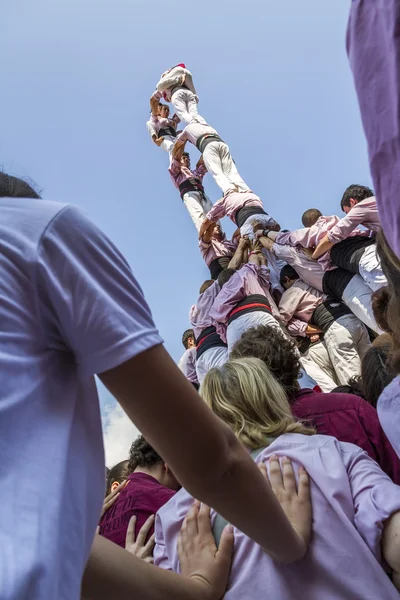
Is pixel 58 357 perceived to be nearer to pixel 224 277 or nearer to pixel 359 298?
pixel 359 298

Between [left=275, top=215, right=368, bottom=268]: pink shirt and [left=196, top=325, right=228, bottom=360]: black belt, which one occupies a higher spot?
[left=275, top=215, right=368, bottom=268]: pink shirt

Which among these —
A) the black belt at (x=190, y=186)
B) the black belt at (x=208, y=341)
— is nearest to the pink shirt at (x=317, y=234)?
the black belt at (x=208, y=341)

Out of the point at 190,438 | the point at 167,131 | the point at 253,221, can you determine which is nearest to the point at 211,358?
the point at 253,221

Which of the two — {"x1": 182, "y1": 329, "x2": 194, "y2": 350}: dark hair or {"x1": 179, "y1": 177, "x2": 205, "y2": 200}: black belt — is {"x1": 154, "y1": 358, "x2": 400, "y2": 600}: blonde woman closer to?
{"x1": 182, "y1": 329, "x2": 194, "y2": 350}: dark hair

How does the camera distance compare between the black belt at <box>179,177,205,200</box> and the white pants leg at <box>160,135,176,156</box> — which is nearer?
the black belt at <box>179,177,205,200</box>

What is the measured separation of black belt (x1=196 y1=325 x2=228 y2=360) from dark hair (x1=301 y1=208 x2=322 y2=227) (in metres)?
1.35

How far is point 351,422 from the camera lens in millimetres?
1744

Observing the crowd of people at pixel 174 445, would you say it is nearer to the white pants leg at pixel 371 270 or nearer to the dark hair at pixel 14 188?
the dark hair at pixel 14 188

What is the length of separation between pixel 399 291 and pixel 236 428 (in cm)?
65

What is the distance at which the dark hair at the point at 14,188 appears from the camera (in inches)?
35.7

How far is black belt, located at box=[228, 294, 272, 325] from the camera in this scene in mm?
3730

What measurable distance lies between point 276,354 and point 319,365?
177 cm

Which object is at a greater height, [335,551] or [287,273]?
[335,551]

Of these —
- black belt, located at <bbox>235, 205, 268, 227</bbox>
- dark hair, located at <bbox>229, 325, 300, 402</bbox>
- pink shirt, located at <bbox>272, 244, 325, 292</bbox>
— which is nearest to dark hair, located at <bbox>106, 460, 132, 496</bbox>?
dark hair, located at <bbox>229, 325, 300, 402</bbox>
